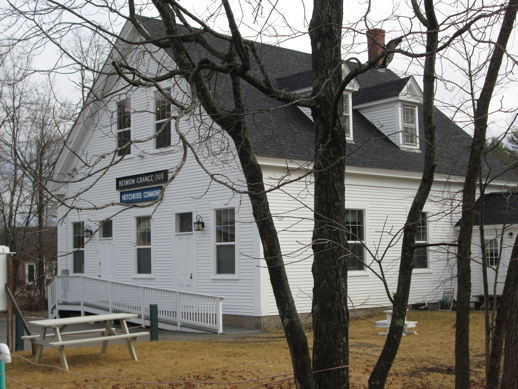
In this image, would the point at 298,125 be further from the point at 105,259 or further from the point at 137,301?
the point at 105,259

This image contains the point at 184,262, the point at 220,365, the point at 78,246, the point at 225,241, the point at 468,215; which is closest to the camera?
the point at 468,215

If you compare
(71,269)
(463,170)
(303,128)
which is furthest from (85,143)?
(463,170)

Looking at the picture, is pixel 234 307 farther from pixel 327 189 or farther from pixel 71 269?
pixel 327 189

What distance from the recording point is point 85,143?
22.8 meters

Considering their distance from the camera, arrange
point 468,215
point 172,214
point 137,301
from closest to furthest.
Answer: point 468,215, point 137,301, point 172,214

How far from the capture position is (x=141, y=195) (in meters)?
20.1

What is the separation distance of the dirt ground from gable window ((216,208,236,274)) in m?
3.33

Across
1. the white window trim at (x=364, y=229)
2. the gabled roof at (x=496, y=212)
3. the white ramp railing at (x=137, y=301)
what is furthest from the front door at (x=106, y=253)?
the gabled roof at (x=496, y=212)

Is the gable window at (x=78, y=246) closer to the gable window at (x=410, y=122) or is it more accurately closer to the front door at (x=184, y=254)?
the front door at (x=184, y=254)

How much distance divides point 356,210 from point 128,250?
7.40 metres

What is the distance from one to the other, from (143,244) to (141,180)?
6.82ft

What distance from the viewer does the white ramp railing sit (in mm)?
16125

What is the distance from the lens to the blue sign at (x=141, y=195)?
766 inches

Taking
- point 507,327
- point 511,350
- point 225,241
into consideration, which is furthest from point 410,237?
point 225,241
